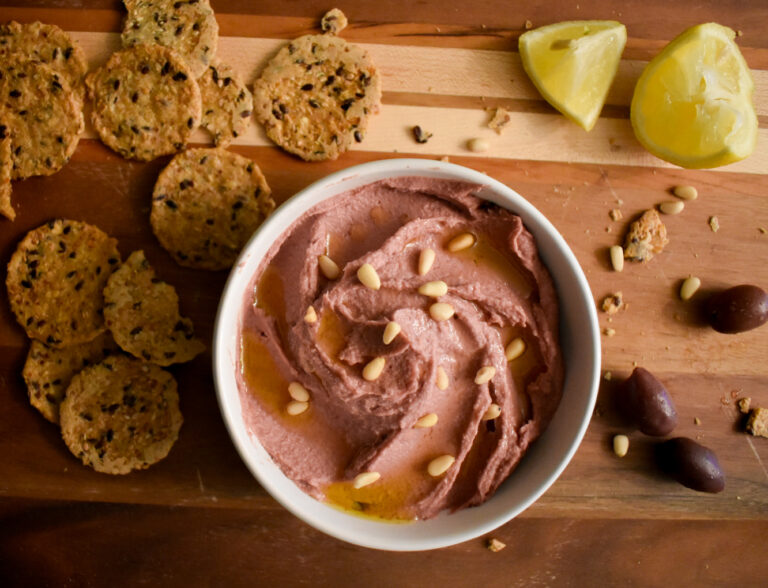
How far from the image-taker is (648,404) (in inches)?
77.8

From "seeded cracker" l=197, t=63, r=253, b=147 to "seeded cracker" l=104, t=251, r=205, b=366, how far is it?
0.47 m

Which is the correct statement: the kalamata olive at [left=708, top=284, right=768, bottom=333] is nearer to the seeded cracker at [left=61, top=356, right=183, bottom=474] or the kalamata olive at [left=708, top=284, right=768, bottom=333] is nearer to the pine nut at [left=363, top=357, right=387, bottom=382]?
the pine nut at [left=363, top=357, right=387, bottom=382]

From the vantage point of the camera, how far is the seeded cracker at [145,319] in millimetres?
1964

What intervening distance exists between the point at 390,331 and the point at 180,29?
119cm

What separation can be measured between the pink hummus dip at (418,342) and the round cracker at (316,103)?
36cm

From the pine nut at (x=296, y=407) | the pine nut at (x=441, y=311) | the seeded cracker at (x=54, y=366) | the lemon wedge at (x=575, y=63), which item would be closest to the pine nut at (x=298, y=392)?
the pine nut at (x=296, y=407)

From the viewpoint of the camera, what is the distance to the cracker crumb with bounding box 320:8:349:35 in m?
2.02

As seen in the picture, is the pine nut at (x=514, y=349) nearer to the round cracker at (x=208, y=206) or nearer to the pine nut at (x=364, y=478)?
the pine nut at (x=364, y=478)

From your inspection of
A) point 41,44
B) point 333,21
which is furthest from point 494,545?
point 41,44

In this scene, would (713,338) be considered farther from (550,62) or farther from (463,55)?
(463,55)

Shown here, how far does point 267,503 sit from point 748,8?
2221mm

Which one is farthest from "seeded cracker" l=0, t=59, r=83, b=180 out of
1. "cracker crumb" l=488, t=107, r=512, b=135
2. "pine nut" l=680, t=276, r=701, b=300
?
"pine nut" l=680, t=276, r=701, b=300

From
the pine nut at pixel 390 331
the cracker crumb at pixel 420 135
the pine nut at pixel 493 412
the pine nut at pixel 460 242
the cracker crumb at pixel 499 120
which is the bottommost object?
the pine nut at pixel 493 412

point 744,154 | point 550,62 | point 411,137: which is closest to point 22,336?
point 411,137
